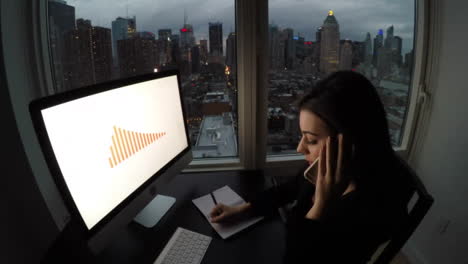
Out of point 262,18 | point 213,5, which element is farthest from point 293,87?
point 213,5

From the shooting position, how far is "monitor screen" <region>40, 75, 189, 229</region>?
68 cm

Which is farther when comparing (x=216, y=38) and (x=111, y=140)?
(x=216, y=38)

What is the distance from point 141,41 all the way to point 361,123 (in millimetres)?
1281

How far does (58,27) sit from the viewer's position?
1.42m

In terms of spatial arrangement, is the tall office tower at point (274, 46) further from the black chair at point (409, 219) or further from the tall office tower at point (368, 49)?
the black chair at point (409, 219)

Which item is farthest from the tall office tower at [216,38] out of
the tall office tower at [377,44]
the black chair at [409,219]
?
the black chair at [409,219]

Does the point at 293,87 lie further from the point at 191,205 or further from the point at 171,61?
the point at 191,205

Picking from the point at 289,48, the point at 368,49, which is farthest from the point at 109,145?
the point at 368,49

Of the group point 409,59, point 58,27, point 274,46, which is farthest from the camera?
point 409,59

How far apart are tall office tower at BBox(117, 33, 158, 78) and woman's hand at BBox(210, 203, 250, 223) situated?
38.3 inches

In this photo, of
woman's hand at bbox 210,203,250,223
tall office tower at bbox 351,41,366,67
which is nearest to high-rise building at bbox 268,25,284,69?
tall office tower at bbox 351,41,366,67

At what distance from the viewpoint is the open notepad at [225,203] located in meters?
0.93

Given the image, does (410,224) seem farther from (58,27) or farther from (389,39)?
(58,27)

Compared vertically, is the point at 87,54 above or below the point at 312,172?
above
